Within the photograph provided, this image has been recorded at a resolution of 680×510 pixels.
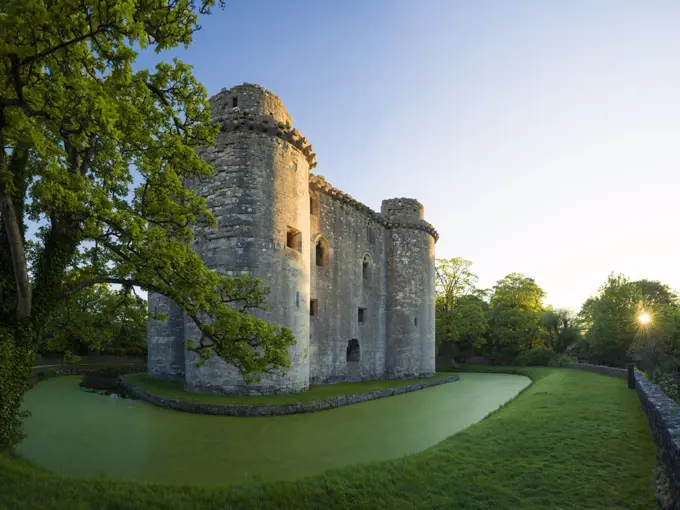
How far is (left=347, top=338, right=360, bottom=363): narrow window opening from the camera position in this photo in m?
23.5

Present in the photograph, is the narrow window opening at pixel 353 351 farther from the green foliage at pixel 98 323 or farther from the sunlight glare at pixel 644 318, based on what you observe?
the sunlight glare at pixel 644 318

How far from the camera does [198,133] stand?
26.1 feet

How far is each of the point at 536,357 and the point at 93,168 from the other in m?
37.6

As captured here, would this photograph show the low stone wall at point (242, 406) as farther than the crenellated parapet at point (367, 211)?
No

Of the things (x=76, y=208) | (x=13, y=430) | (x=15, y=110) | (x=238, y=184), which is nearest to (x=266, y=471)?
(x=13, y=430)

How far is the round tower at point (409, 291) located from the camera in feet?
85.5

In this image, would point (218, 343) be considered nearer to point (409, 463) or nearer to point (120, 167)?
point (120, 167)

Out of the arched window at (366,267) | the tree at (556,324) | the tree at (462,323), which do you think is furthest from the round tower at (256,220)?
the tree at (556,324)

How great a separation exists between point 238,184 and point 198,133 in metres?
7.54

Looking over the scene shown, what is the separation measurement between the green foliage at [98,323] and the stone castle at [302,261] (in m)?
3.15

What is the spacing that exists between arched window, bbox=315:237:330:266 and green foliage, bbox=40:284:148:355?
8.53 meters

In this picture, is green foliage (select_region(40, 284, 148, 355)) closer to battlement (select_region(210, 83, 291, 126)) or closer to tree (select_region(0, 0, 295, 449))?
tree (select_region(0, 0, 295, 449))

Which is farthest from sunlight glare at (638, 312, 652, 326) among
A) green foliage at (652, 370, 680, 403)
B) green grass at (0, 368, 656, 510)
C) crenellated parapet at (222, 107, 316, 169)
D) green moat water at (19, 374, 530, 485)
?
crenellated parapet at (222, 107, 316, 169)

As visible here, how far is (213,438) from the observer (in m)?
10.2
